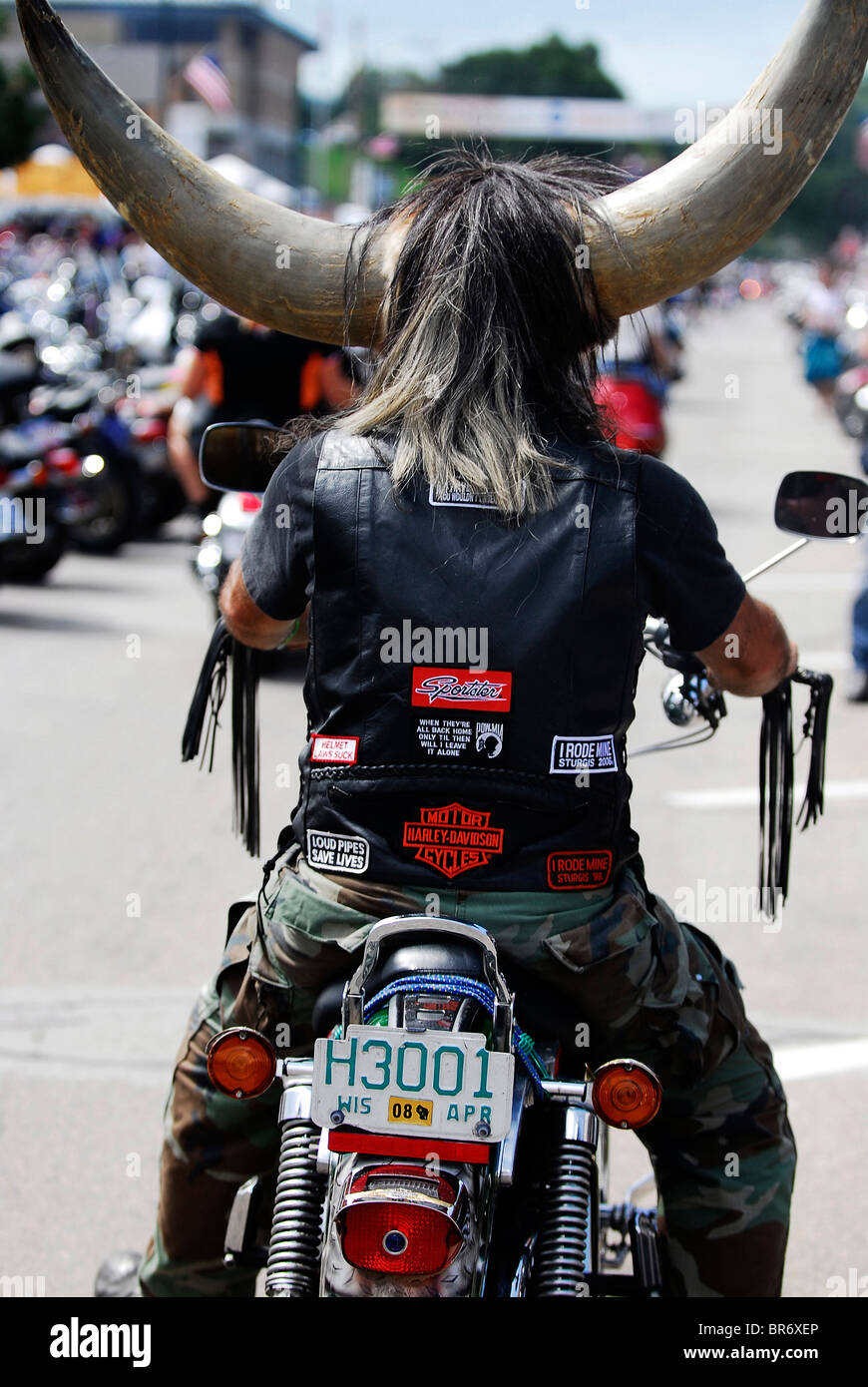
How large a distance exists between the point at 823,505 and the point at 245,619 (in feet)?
3.17

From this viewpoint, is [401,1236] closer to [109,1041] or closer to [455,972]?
[455,972]

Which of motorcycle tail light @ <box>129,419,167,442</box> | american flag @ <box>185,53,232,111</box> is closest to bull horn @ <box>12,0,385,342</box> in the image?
motorcycle tail light @ <box>129,419,167,442</box>

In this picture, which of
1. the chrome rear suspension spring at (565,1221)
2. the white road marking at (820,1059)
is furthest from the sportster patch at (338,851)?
the white road marking at (820,1059)

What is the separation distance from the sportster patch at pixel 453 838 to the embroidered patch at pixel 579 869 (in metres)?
0.08

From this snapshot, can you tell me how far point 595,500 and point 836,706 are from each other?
6.83 meters

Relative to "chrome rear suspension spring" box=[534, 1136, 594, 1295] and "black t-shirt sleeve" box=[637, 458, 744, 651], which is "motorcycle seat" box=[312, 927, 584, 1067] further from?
"black t-shirt sleeve" box=[637, 458, 744, 651]

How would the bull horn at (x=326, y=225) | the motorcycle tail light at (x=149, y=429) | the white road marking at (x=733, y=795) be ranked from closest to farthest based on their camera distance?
the bull horn at (x=326, y=225), the white road marking at (x=733, y=795), the motorcycle tail light at (x=149, y=429)

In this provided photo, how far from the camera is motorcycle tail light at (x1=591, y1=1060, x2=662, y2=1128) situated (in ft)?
7.43

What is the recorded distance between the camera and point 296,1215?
2.27 metres

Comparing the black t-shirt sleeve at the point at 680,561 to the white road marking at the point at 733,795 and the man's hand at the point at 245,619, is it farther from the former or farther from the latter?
the white road marking at the point at 733,795

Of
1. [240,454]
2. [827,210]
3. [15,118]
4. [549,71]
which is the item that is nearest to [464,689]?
[240,454]

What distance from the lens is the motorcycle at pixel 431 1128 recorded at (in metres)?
2.04

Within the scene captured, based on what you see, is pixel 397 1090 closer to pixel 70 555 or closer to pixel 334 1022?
pixel 334 1022
